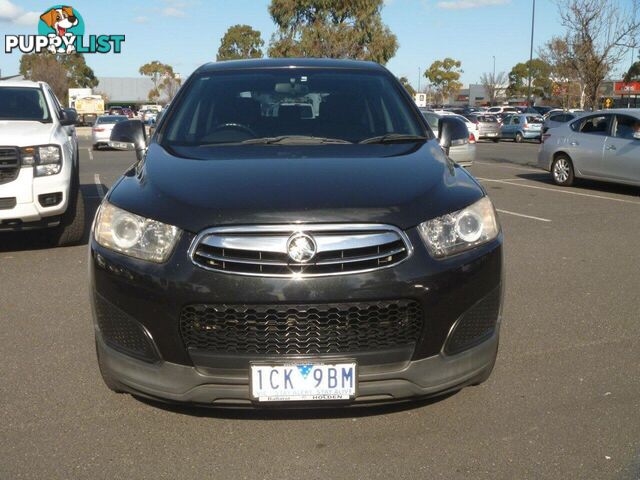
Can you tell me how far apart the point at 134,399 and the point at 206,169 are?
4.10 feet

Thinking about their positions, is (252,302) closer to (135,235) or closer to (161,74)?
(135,235)

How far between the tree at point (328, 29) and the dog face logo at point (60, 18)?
1204 cm

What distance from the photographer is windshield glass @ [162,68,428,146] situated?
440 centimetres

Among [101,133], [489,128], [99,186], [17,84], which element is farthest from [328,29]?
[17,84]

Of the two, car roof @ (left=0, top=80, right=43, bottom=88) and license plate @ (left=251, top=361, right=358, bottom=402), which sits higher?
car roof @ (left=0, top=80, right=43, bottom=88)

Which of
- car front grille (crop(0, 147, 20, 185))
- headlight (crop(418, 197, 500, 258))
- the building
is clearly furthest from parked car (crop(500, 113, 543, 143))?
the building

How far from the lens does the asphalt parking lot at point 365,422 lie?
319 cm

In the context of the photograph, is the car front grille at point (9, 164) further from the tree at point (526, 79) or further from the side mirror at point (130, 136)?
the tree at point (526, 79)

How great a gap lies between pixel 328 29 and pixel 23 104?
122 feet

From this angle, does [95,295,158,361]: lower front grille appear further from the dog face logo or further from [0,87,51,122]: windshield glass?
the dog face logo

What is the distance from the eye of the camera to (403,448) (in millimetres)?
3334

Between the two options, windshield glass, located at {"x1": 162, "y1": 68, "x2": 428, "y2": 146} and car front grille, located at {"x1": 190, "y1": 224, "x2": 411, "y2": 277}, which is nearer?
car front grille, located at {"x1": 190, "y1": 224, "x2": 411, "y2": 277}

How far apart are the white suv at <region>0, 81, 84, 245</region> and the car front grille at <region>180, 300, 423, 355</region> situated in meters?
4.83

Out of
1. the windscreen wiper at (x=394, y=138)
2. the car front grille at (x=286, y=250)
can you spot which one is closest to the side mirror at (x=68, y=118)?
the windscreen wiper at (x=394, y=138)
